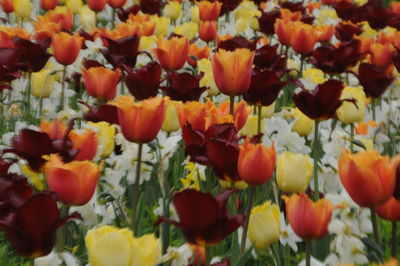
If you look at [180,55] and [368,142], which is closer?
[368,142]

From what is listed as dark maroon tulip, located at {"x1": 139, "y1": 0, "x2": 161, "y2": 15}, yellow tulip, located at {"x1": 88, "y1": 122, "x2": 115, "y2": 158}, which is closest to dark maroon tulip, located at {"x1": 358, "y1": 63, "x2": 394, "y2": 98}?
yellow tulip, located at {"x1": 88, "y1": 122, "x2": 115, "y2": 158}

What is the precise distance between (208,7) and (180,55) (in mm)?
2693

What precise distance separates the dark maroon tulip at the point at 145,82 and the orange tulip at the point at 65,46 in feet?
3.69

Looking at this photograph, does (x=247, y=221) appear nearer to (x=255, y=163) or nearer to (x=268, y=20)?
(x=255, y=163)

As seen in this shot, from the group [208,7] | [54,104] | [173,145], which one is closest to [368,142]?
[173,145]

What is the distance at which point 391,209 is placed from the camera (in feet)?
7.54

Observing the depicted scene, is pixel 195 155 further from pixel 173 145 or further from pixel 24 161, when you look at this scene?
pixel 24 161

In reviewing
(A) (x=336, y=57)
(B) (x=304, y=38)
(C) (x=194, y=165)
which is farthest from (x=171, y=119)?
(B) (x=304, y=38)

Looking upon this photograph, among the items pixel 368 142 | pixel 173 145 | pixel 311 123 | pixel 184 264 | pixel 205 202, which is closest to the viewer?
pixel 205 202

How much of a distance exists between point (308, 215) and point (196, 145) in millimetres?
554

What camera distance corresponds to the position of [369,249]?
2.33m

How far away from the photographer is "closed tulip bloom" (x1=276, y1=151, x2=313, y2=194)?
2.86 metres

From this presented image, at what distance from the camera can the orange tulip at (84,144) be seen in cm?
273

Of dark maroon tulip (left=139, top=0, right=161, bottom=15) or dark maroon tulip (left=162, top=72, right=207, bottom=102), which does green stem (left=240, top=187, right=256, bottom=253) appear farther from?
dark maroon tulip (left=139, top=0, right=161, bottom=15)
